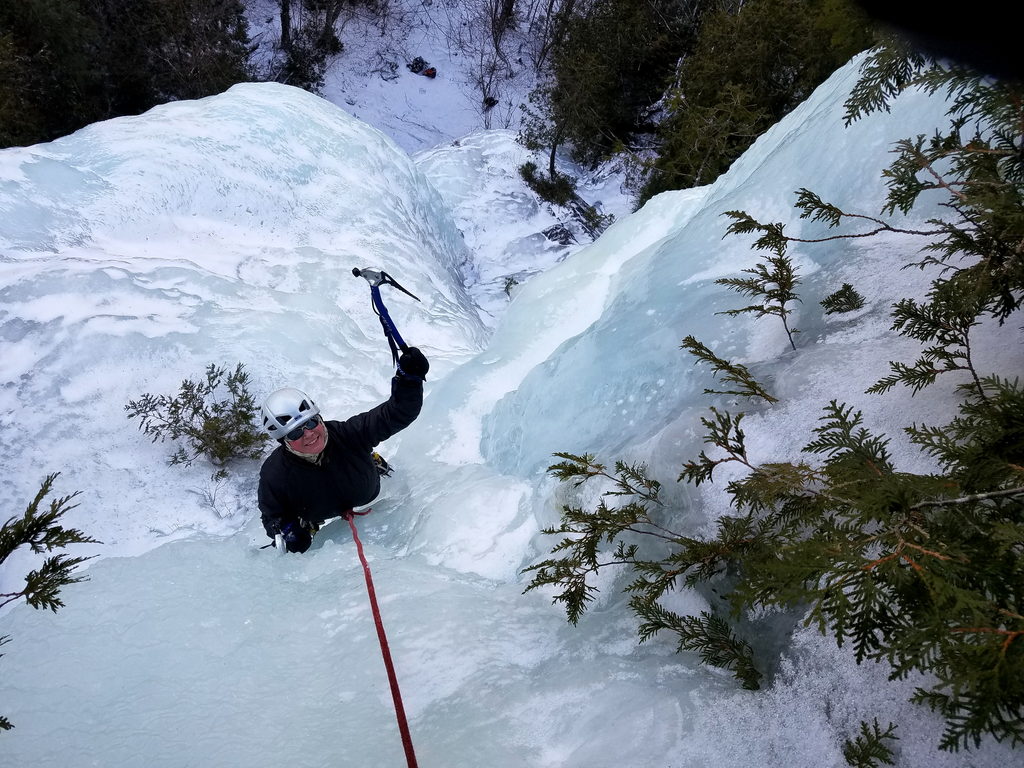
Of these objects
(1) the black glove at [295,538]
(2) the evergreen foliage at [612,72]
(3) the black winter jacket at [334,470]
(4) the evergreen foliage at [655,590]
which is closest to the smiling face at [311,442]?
(3) the black winter jacket at [334,470]

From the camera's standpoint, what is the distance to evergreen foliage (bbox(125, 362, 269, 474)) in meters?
4.74

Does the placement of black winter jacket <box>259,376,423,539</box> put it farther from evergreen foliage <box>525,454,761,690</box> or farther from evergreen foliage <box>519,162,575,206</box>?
evergreen foliage <box>519,162,575,206</box>

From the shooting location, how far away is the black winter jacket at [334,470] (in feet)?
12.2

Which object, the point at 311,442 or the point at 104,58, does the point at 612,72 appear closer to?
the point at 104,58

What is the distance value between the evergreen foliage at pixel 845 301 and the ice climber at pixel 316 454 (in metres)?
2.18

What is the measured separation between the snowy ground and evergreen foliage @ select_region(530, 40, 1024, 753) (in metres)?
0.26

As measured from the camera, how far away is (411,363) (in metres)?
3.63

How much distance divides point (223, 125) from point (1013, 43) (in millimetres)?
9365

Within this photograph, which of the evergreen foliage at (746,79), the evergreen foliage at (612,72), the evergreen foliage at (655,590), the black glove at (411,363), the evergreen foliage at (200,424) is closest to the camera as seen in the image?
the evergreen foliage at (655,590)

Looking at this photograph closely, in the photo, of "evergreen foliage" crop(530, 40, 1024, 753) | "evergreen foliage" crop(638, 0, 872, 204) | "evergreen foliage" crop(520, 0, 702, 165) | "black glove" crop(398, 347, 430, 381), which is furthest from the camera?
"evergreen foliage" crop(520, 0, 702, 165)

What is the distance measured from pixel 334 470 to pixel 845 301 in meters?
3.03

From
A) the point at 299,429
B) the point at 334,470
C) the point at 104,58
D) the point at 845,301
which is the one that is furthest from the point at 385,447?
the point at 104,58

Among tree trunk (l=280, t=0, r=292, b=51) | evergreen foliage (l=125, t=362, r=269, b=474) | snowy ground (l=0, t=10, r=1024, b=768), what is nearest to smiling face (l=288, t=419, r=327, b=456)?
snowy ground (l=0, t=10, r=1024, b=768)

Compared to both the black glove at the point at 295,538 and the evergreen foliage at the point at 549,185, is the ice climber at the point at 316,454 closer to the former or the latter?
the black glove at the point at 295,538
